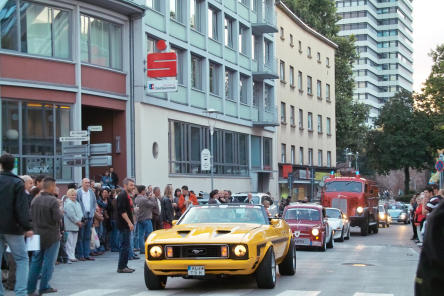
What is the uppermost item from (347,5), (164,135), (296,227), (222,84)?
(347,5)

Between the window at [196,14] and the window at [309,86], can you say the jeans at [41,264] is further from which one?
the window at [309,86]

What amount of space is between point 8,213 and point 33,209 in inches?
78.3

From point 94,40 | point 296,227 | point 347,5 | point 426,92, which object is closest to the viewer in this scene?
point 296,227

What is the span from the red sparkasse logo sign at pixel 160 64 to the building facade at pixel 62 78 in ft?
2.64

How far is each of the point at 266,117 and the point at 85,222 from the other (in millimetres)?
29618

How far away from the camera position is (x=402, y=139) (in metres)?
79.8

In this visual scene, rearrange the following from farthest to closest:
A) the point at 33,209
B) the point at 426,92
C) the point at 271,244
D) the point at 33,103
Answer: the point at 426,92
the point at 33,103
the point at 271,244
the point at 33,209

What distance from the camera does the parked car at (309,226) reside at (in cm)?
2259

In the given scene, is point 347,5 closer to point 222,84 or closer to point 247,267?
point 222,84

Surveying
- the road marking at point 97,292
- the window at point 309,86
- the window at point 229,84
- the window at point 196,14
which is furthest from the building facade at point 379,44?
the road marking at point 97,292

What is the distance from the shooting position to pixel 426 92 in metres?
56.7

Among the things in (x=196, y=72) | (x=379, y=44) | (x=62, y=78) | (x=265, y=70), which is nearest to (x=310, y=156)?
(x=265, y=70)

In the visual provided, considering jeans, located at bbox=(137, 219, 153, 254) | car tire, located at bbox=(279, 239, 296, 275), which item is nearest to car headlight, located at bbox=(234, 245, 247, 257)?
car tire, located at bbox=(279, 239, 296, 275)

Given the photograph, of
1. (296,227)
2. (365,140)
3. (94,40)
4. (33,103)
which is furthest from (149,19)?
(365,140)
